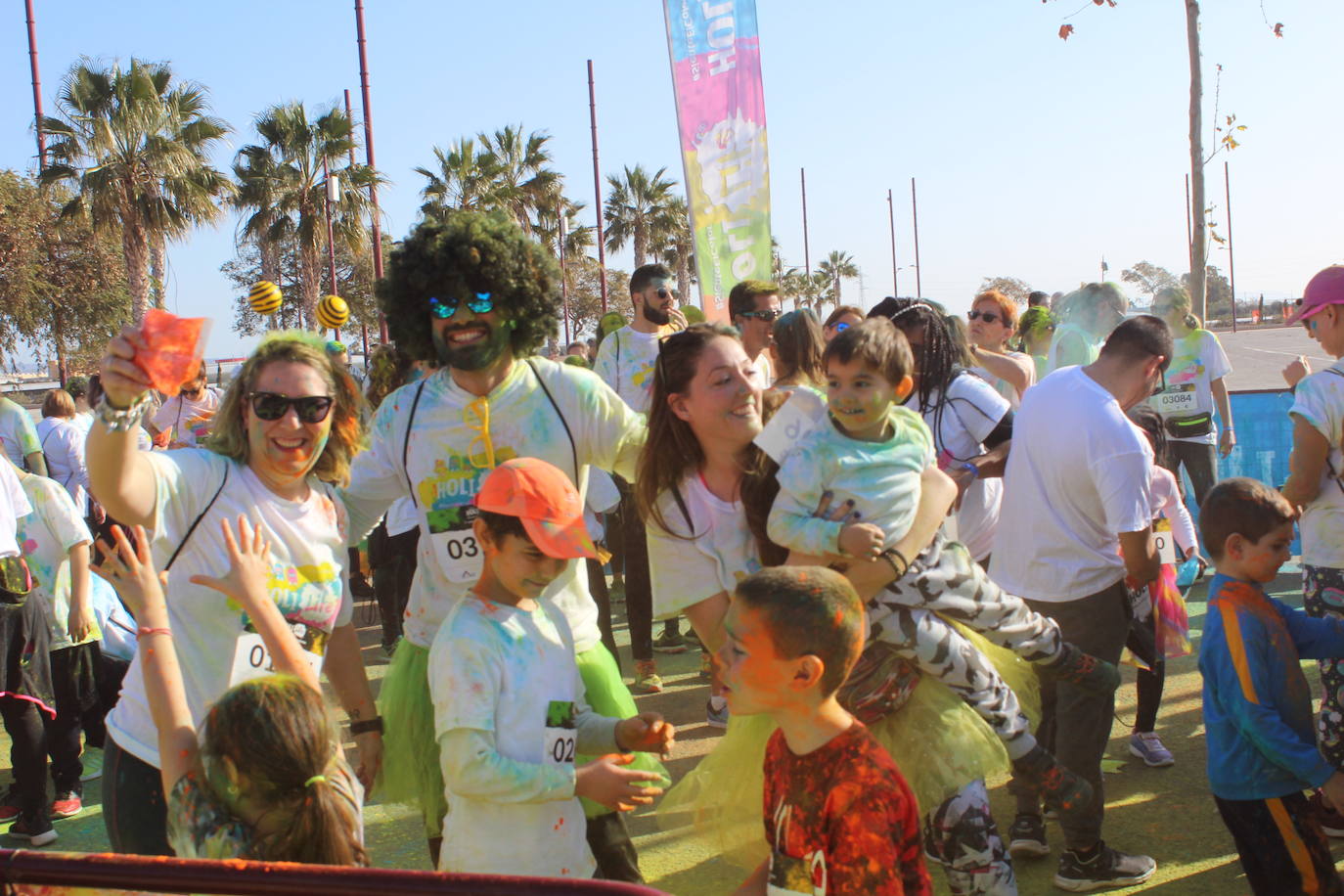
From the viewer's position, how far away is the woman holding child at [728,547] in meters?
2.86

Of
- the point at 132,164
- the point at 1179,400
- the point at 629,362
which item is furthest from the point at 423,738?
the point at 132,164

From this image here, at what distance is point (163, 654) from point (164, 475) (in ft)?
1.42

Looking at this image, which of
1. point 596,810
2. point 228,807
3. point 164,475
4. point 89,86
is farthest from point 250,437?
point 89,86

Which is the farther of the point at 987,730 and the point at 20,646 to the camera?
the point at 20,646

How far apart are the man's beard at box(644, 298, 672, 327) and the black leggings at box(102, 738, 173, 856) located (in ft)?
15.0

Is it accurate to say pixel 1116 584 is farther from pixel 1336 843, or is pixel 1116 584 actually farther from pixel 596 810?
pixel 596 810

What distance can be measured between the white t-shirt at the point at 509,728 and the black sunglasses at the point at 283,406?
1.95 ft

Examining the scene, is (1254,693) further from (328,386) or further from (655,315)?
(655,315)

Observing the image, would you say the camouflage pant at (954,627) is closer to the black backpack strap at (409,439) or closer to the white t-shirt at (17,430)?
the black backpack strap at (409,439)

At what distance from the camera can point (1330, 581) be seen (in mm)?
4070

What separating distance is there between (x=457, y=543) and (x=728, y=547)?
70 cm

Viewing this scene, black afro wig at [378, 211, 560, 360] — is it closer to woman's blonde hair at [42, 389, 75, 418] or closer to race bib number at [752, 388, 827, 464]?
race bib number at [752, 388, 827, 464]

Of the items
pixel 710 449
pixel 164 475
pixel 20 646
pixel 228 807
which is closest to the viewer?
pixel 228 807

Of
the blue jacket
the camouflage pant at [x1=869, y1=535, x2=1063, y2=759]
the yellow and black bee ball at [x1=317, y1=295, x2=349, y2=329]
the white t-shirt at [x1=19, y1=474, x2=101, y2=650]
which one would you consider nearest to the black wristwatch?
the camouflage pant at [x1=869, y1=535, x2=1063, y2=759]
